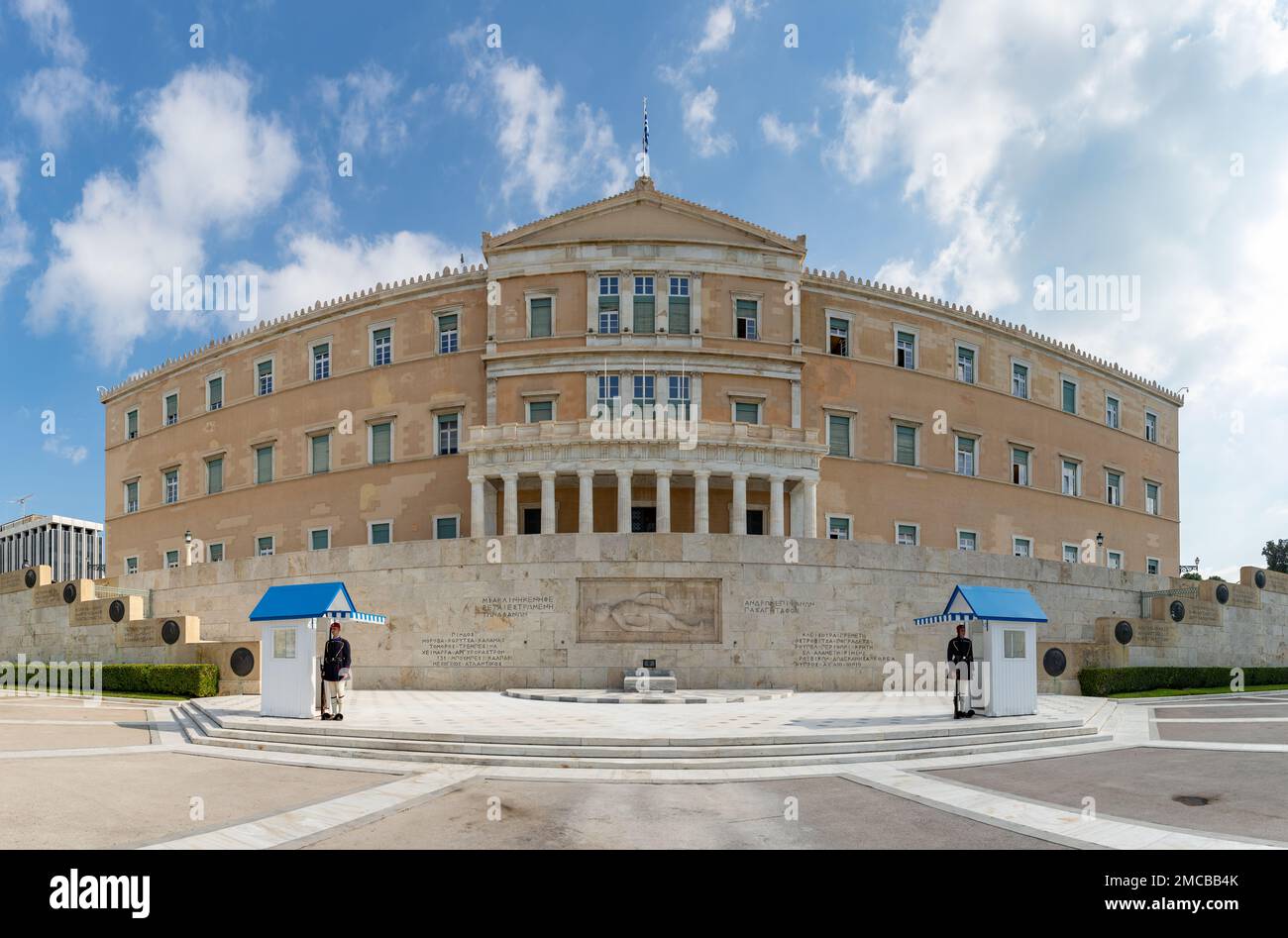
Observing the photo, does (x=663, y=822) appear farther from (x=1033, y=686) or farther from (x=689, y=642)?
(x=689, y=642)

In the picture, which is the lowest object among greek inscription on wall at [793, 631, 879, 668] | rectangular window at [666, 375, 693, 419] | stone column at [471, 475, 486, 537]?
greek inscription on wall at [793, 631, 879, 668]

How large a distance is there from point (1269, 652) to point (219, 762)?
44.6m

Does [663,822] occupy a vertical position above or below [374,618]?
below

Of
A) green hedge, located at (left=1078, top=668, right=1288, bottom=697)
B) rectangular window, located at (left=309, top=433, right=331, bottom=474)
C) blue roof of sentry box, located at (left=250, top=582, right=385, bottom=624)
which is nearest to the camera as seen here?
blue roof of sentry box, located at (left=250, top=582, right=385, bottom=624)

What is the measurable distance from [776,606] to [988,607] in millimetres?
8452

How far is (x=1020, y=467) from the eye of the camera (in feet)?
159

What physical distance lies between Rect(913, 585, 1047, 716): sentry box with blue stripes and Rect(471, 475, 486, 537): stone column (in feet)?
76.7

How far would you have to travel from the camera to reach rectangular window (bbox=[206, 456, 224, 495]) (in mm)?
49812

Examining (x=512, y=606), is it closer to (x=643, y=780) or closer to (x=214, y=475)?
(x=643, y=780)

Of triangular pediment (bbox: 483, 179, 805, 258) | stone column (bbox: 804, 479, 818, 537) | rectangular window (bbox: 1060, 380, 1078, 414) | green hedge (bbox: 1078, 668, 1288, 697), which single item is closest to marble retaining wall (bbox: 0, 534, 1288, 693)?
green hedge (bbox: 1078, 668, 1288, 697)

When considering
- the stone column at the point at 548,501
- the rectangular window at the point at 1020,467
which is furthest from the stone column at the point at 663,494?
Answer: the rectangular window at the point at 1020,467

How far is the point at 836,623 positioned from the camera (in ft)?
88.1

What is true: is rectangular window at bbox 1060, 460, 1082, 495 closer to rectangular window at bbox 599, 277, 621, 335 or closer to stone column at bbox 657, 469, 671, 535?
stone column at bbox 657, 469, 671, 535
